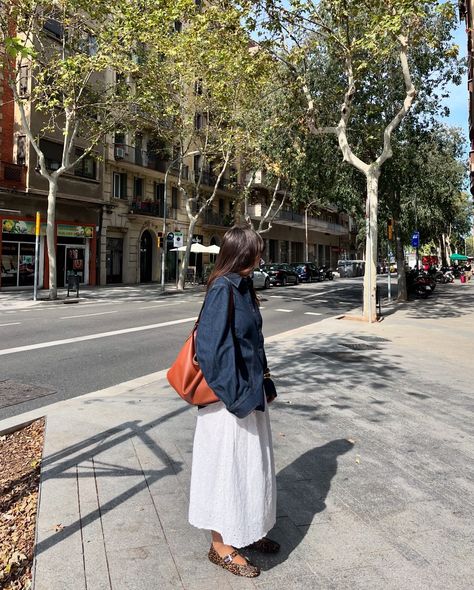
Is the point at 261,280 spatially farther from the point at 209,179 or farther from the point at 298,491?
the point at 298,491

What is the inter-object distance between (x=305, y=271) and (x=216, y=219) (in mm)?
8044

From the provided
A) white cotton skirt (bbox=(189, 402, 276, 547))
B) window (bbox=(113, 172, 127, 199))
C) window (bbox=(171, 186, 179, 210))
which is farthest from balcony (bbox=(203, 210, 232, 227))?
white cotton skirt (bbox=(189, 402, 276, 547))

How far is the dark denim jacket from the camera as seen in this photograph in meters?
2.21

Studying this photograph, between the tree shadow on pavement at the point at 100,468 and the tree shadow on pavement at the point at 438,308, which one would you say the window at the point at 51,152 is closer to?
the tree shadow on pavement at the point at 438,308

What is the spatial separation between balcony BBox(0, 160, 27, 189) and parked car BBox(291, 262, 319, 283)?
66.2ft

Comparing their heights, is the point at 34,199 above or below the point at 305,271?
above

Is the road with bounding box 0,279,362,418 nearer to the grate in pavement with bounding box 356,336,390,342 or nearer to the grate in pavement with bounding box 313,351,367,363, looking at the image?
the grate in pavement with bounding box 356,336,390,342

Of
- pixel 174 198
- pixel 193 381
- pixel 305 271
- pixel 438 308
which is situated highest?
pixel 174 198

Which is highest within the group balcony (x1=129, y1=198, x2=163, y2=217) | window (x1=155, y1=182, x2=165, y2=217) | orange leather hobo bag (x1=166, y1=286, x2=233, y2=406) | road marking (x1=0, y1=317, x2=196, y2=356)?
window (x1=155, y1=182, x2=165, y2=217)

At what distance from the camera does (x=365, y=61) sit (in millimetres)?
12672

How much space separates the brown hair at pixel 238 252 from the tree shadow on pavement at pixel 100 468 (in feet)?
5.11

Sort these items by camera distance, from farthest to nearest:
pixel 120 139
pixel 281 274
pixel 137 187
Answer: pixel 281 274, pixel 137 187, pixel 120 139

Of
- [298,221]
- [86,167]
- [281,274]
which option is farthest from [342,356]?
[298,221]

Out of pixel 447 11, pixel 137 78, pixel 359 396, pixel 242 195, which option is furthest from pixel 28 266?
pixel 359 396
